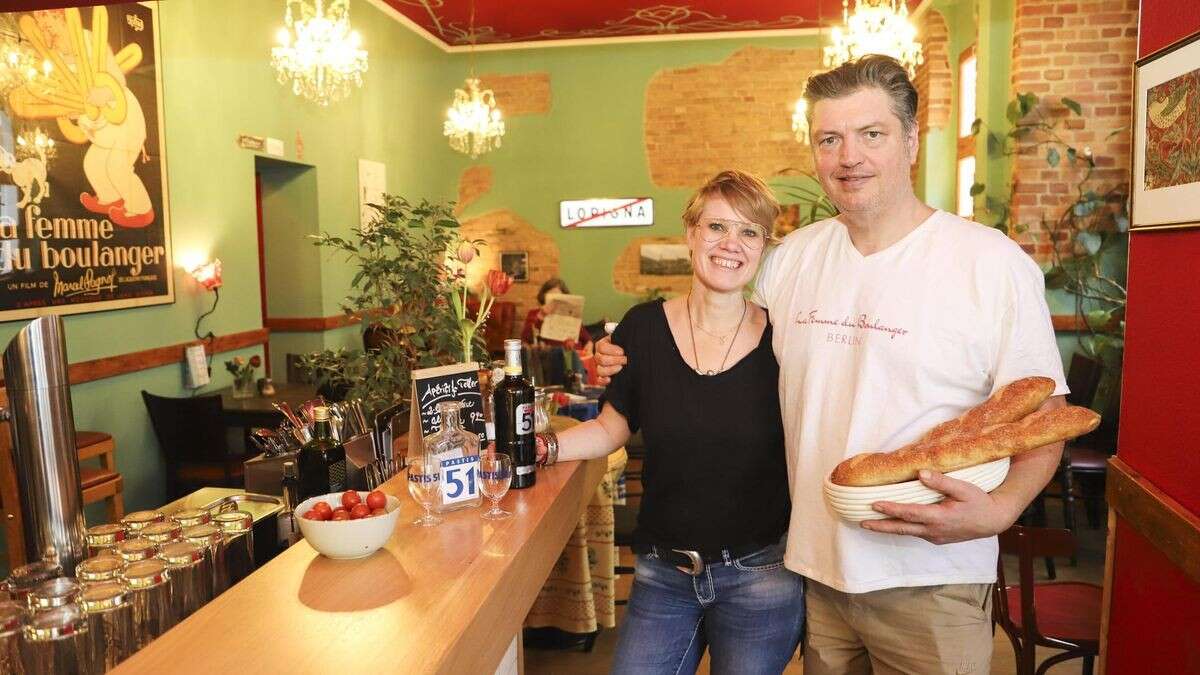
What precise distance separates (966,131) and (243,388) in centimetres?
623

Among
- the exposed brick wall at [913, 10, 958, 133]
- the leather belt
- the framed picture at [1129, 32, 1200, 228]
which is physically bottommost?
the leather belt

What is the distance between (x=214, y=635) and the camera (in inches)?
48.5

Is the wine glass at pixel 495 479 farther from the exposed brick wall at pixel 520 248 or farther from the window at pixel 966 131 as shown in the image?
the exposed brick wall at pixel 520 248

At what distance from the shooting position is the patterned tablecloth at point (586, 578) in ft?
10.9

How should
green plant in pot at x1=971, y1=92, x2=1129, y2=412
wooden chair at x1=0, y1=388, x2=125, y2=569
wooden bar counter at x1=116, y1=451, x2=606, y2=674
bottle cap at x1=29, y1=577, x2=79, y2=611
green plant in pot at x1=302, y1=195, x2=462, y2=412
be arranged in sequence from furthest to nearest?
green plant in pot at x1=971, y1=92, x2=1129, y2=412 → wooden chair at x1=0, y1=388, x2=125, y2=569 → green plant in pot at x1=302, y1=195, x2=462, y2=412 → bottle cap at x1=29, y1=577, x2=79, y2=611 → wooden bar counter at x1=116, y1=451, x2=606, y2=674

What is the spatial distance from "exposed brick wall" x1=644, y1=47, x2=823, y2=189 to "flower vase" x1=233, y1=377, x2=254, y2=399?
5.53 m

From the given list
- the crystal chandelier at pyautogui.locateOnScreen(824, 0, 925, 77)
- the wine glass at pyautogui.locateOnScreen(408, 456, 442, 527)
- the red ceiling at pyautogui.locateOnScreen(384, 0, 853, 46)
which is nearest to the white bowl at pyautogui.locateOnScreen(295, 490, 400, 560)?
the wine glass at pyautogui.locateOnScreen(408, 456, 442, 527)

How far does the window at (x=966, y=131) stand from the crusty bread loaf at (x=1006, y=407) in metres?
6.17

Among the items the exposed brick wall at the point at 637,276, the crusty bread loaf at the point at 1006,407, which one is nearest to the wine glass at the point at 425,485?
the crusty bread loaf at the point at 1006,407

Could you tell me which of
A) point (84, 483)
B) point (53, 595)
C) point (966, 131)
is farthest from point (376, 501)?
point (966, 131)

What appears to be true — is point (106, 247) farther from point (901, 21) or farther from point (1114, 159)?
point (1114, 159)

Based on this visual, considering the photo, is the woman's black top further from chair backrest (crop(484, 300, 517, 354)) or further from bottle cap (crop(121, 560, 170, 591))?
chair backrest (crop(484, 300, 517, 354))

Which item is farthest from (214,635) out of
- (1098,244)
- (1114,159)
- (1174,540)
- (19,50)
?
(1114,159)

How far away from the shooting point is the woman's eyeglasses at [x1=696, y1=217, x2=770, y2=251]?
1.93m
